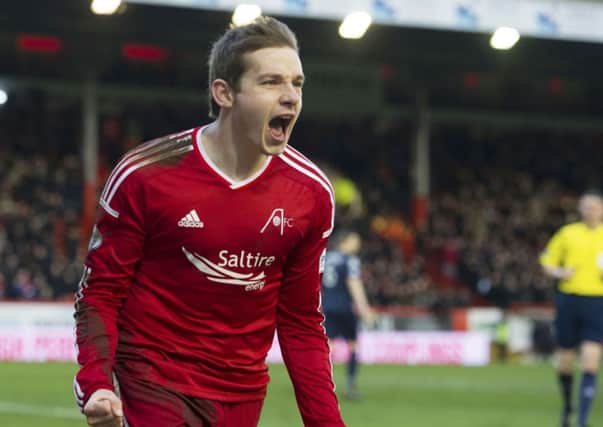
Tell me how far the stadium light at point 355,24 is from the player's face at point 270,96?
59.7 ft

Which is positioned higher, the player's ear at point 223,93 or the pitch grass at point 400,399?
the player's ear at point 223,93

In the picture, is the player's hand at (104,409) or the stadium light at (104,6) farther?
the stadium light at (104,6)

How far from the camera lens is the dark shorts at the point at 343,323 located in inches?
612

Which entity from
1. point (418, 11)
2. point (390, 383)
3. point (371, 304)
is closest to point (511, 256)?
point (371, 304)

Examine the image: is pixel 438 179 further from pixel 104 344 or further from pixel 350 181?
pixel 104 344

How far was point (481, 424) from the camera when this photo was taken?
12.3 metres

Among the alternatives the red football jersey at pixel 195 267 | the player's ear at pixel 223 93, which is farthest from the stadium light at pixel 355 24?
the player's ear at pixel 223 93

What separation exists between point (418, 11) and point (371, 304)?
18.9 feet

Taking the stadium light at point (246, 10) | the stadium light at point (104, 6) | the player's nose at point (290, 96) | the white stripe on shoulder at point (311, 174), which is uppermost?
the stadium light at point (104, 6)

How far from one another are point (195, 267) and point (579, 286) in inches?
327

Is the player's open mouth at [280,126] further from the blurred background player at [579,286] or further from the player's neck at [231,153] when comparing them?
the blurred background player at [579,286]

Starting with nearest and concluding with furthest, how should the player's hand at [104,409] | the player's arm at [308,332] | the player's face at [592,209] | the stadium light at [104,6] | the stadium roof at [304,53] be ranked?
1. the player's hand at [104,409]
2. the player's arm at [308,332]
3. the player's face at [592,209]
4. the stadium light at [104,6]
5. the stadium roof at [304,53]

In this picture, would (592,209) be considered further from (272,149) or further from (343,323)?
(272,149)

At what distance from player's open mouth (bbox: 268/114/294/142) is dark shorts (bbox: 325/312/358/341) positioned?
11.7m
